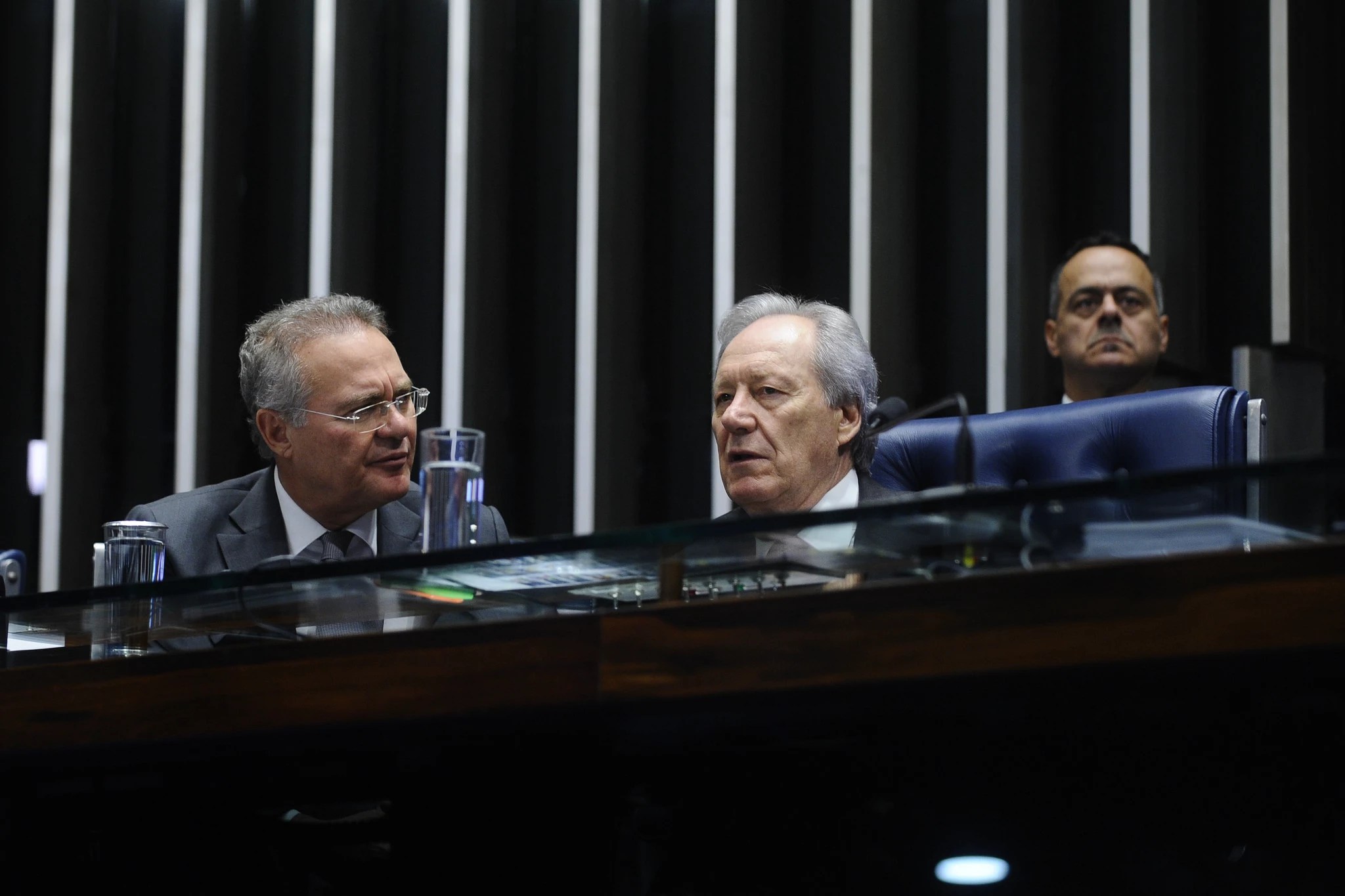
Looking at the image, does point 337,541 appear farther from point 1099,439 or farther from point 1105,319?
point 1105,319

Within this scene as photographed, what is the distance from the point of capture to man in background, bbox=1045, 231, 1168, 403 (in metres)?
2.95

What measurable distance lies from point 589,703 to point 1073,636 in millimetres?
361

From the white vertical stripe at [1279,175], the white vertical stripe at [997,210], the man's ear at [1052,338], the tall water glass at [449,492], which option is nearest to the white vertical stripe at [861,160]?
the white vertical stripe at [997,210]

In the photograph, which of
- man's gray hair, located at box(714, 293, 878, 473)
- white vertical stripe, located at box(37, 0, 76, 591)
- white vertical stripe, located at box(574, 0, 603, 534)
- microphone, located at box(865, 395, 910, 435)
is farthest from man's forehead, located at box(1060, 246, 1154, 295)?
white vertical stripe, located at box(37, 0, 76, 591)

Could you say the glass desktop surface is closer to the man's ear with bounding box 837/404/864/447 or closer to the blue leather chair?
the blue leather chair

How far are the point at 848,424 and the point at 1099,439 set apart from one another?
1.29ft

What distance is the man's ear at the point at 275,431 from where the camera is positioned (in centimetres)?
253

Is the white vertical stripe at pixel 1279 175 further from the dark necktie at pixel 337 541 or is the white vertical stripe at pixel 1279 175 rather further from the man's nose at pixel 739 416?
the dark necktie at pixel 337 541

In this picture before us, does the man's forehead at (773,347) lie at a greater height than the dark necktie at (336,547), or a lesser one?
greater

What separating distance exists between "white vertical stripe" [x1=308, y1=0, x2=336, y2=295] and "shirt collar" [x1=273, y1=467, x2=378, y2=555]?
4.91ft

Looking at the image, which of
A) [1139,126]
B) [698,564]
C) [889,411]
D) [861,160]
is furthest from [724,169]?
[698,564]

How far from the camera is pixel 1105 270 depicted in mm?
3053

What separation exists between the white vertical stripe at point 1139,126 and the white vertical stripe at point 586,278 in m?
1.24

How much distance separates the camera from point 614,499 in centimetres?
372
